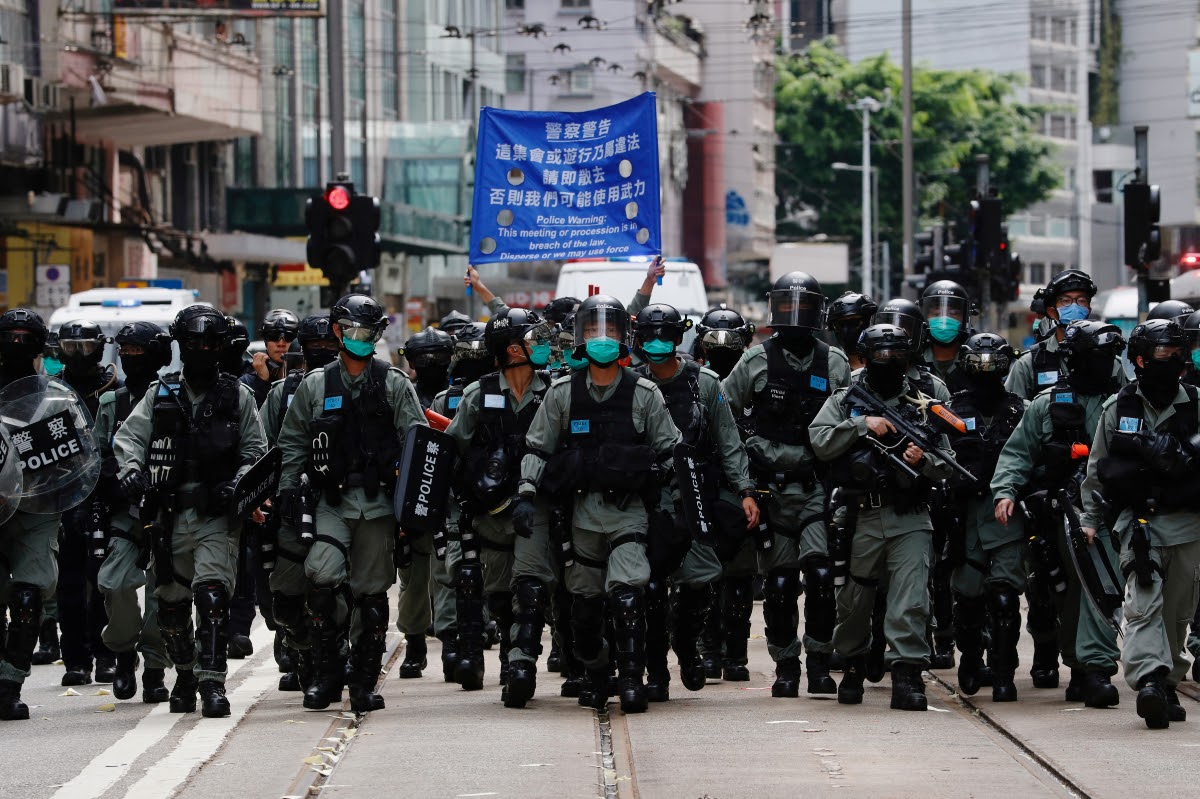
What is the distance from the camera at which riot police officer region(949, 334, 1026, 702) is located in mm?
10930

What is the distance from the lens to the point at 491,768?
28.7ft

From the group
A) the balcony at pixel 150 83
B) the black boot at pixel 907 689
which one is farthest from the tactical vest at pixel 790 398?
the balcony at pixel 150 83

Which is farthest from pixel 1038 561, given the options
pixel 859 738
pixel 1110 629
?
pixel 859 738

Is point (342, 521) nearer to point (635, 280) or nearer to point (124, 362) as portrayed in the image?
point (124, 362)

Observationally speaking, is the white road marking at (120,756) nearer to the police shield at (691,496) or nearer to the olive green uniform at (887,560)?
the police shield at (691,496)

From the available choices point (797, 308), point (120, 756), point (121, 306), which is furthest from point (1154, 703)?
point (121, 306)

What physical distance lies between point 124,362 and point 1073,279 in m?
5.25

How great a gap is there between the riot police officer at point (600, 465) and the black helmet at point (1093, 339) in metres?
2.07

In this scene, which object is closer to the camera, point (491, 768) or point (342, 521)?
point (491, 768)

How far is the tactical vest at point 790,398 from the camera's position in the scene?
1145 centimetres

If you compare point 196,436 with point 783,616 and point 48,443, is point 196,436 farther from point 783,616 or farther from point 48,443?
point 783,616

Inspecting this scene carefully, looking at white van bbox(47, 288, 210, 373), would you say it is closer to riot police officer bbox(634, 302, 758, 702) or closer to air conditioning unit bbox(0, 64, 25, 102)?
air conditioning unit bbox(0, 64, 25, 102)

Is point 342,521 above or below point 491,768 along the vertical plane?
above

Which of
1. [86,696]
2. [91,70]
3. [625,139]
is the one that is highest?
[91,70]
